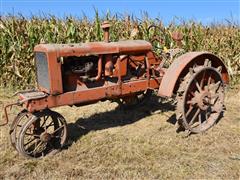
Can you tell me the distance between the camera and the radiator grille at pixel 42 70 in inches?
169

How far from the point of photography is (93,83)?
462 cm

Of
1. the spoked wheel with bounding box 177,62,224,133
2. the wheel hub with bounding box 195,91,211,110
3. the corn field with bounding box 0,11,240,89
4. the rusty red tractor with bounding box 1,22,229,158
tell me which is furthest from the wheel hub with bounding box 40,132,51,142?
the corn field with bounding box 0,11,240,89

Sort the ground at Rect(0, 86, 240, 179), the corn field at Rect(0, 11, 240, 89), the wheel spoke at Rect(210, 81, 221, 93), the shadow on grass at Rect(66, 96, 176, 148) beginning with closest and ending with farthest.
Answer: the ground at Rect(0, 86, 240, 179) → the wheel spoke at Rect(210, 81, 221, 93) → the shadow on grass at Rect(66, 96, 176, 148) → the corn field at Rect(0, 11, 240, 89)

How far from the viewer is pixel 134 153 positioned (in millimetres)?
4355

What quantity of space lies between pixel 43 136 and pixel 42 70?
80 cm

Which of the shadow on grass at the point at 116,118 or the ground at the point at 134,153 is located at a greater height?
the shadow on grass at the point at 116,118

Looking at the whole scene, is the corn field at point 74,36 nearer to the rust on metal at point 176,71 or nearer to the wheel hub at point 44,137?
the rust on metal at point 176,71

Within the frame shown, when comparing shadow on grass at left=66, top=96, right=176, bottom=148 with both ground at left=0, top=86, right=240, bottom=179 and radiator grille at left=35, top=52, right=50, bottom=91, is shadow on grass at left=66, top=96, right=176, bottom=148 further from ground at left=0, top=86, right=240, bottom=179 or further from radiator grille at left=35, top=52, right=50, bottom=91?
radiator grille at left=35, top=52, right=50, bottom=91

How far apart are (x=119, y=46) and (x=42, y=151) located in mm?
1627

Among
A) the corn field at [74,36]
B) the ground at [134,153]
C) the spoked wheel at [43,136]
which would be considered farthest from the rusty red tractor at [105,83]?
the corn field at [74,36]

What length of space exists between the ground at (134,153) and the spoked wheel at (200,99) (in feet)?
0.60

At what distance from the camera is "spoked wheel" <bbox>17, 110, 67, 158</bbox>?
4.24 m

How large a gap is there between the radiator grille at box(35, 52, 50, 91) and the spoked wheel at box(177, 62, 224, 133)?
1689 millimetres

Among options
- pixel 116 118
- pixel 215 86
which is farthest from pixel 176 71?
pixel 116 118
